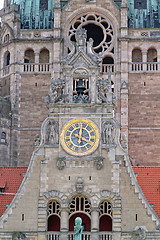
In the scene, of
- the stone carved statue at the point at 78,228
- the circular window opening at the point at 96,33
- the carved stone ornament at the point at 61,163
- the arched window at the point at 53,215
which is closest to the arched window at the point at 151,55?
the circular window opening at the point at 96,33

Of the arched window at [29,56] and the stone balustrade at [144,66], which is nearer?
the stone balustrade at [144,66]

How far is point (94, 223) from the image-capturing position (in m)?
40.4

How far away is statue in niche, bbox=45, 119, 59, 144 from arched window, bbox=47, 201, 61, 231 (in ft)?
9.04

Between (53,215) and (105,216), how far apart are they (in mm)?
2295

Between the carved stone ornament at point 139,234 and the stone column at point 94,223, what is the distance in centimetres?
160

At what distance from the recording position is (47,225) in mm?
40750

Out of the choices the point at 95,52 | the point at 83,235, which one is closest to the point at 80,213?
the point at 83,235

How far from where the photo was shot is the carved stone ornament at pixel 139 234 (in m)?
39.8

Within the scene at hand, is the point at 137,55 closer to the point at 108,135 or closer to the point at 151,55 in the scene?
the point at 151,55

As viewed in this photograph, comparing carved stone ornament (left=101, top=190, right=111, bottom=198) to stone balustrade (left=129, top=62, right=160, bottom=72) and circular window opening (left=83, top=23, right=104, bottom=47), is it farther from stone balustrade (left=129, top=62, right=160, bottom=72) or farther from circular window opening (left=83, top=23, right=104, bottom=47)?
circular window opening (left=83, top=23, right=104, bottom=47)

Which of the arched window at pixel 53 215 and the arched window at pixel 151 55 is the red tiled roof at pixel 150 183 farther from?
the arched window at pixel 151 55

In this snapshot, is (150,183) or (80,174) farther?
(150,183)

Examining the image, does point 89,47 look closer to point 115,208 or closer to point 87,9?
point 115,208

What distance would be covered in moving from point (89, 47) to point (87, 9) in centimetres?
1367
